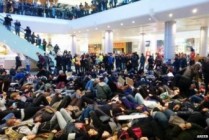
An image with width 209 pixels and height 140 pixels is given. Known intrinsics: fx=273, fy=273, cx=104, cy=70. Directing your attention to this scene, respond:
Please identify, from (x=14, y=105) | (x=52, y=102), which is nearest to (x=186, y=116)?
(x=52, y=102)

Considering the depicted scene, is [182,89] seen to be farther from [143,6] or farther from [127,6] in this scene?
[127,6]

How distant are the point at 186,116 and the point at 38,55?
13.8 metres

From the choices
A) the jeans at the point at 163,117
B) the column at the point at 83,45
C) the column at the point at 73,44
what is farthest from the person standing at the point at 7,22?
the column at the point at 83,45

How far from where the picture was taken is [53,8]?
25188 mm

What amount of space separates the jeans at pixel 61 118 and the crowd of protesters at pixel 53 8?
1264 cm

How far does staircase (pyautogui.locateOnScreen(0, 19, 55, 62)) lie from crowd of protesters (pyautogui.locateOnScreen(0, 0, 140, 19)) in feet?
12.9

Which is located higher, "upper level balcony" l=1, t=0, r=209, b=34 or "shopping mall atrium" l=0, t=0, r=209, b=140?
"upper level balcony" l=1, t=0, r=209, b=34

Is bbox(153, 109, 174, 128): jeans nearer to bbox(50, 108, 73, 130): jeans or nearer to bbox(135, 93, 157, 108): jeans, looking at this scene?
bbox(135, 93, 157, 108): jeans

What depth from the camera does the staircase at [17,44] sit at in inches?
693

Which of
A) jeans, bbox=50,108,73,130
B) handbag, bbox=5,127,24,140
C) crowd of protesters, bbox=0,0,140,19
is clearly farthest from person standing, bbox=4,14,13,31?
Result: handbag, bbox=5,127,24,140

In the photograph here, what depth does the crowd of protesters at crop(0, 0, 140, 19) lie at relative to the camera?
2068 centimetres

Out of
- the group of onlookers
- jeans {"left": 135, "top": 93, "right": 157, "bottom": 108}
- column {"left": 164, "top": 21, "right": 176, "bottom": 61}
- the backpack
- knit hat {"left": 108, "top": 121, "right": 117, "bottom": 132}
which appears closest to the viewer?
the backpack

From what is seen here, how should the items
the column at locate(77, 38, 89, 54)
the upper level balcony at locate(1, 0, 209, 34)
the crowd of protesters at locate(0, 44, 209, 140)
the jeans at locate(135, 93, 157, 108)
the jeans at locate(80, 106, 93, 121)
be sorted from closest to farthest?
the crowd of protesters at locate(0, 44, 209, 140) < the jeans at locate(80, 106, 93, 121) < the jeans at locate(135, 93, 157, 108) < the upper level balcony at locate(1, 0, 209, 34) < the column at locate(77, 38, 89, 54)

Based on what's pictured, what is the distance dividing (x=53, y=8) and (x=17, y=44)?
826 centimetres
